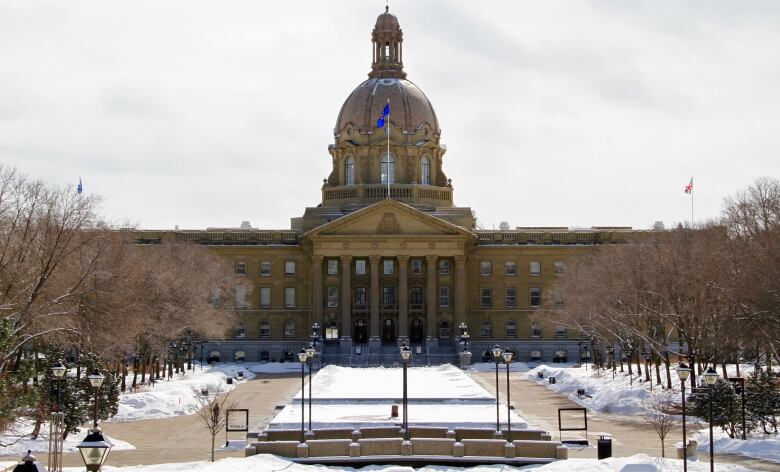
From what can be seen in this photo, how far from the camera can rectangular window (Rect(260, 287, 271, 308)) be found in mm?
122375

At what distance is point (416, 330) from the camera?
120125mm

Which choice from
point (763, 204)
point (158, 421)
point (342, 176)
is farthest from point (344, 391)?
point (342, 176)

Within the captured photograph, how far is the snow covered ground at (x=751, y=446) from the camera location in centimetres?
4377

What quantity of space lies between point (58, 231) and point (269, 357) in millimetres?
65920

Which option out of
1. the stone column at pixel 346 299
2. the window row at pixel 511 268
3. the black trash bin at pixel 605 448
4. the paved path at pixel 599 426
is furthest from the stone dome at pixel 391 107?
the black trash bin at pixel 605 448

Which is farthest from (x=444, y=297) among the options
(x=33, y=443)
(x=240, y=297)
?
(x=33, y=443)

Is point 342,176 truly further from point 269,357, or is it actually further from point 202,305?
point 202,305

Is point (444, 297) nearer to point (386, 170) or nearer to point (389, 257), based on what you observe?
point (389, 257)

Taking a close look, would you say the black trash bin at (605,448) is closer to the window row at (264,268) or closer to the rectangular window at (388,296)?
the rectangular window at (388,296)

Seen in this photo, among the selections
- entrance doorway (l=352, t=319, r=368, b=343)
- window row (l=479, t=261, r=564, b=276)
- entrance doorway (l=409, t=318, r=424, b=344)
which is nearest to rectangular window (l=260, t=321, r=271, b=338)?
entrance doorway (l=352, t=319, r=368, b=343)

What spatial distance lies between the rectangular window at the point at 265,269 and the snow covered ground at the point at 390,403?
40543mm

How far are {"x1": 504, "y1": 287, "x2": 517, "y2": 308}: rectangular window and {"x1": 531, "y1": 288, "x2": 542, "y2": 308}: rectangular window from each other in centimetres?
179

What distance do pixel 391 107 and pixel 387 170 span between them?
7147 millimetres

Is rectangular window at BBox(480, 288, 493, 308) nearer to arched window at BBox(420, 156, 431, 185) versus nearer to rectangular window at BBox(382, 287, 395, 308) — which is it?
rectangular window at BBox(382, 287, 395, 308)
